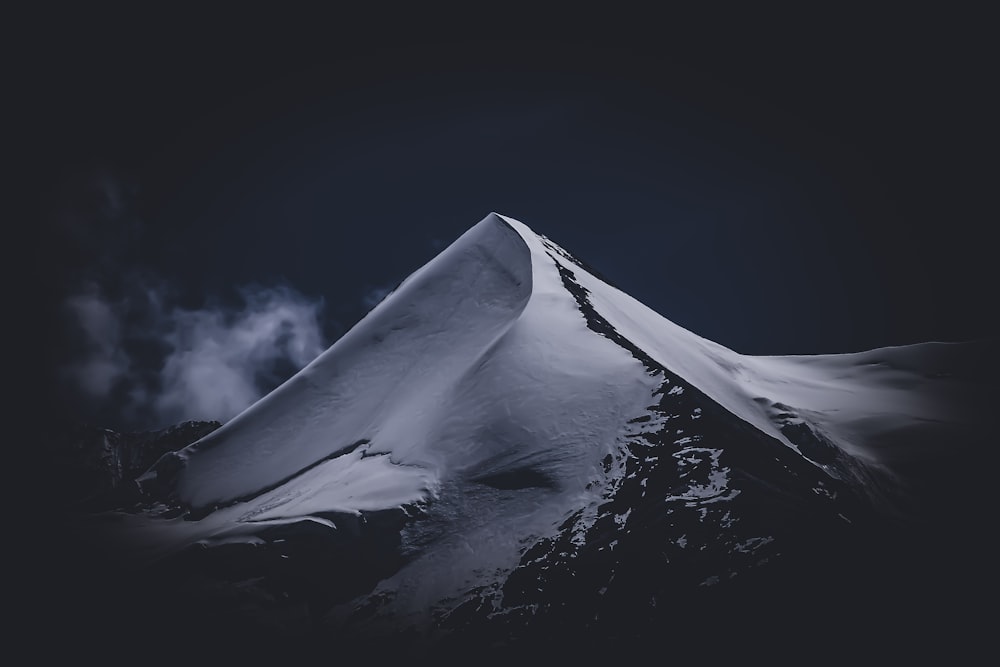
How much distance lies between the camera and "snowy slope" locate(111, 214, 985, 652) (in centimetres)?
2997

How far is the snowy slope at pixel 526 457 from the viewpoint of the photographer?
29969 millimetres

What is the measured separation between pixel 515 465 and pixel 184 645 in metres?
15.0

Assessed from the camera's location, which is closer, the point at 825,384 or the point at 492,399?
the point at 492,399

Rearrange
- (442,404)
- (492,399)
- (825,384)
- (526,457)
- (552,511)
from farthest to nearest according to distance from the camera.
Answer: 1. (825,384)
2. (442,404)
3. (492,399)
4. (526,457)
5. (552,511)

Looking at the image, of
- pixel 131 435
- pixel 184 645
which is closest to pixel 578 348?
pixel 184 645

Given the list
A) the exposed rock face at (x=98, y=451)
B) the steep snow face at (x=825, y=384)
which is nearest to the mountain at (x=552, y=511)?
the steep snow face at (x=825, y=384)

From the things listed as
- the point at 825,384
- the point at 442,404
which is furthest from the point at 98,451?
the point at 825,384

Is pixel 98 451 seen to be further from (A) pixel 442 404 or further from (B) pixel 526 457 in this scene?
(B) pixel 526 457

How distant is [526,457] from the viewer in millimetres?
34344

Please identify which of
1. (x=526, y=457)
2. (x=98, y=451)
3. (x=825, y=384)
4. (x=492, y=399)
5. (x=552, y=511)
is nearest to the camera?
(x=552, y=511)

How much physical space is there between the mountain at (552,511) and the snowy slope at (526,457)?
0.13 meters

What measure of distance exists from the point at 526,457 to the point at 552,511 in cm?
329

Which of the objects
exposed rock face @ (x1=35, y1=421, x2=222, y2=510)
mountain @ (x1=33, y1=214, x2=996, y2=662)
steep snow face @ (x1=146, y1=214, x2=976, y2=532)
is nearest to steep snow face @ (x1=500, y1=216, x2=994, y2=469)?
steep snow face @ (x1=146, y1=214, x2=976, y2=532)

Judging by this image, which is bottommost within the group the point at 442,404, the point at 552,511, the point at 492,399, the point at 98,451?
the point at 552,511
